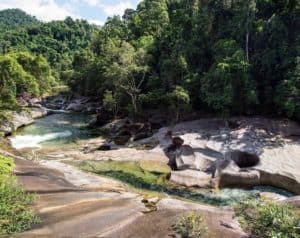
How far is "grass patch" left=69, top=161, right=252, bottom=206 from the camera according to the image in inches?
1015

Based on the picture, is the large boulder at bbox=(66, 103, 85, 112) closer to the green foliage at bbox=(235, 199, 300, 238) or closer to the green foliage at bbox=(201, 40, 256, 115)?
the green foliage at bbox=(201, 40, 256, 115)

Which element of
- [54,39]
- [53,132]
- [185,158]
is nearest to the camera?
[185,158]

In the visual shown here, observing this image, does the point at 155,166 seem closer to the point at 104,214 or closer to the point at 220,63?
the point at 220,63

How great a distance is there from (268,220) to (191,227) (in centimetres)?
287

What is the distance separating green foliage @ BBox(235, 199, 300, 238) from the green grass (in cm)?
882

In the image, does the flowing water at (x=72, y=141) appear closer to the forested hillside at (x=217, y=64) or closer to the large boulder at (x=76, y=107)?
the large boulder at (x=76, y=107)

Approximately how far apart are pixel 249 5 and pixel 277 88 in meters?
10.9

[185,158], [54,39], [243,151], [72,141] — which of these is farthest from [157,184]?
[54,39]

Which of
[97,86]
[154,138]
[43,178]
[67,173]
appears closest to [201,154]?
[154,138]

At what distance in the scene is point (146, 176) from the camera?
29516 mm

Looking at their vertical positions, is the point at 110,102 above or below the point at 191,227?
above

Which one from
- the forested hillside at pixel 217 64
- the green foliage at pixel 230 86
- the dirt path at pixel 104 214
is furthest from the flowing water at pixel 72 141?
the green foliage at pixel 230 86

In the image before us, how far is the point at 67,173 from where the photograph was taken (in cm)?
2580

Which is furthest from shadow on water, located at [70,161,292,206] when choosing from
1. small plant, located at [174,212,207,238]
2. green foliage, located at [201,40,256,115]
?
green foliage, located at [201,40,256,115]
